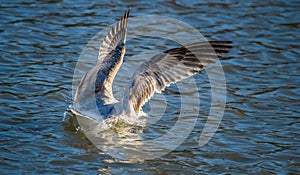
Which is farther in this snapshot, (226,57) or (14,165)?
(226,57)

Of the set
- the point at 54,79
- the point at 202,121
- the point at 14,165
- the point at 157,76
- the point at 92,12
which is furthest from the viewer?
the point at 92,12

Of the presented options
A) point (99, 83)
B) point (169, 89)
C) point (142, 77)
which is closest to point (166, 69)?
point (142, 77)

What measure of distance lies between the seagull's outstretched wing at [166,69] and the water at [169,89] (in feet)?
2.51

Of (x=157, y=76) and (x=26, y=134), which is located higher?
(x=157, y=76)

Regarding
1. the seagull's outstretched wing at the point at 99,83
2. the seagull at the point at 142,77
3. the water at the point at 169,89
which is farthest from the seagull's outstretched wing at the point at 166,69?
the water at the point at 169,89

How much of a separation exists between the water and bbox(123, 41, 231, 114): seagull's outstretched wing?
30.1 inches

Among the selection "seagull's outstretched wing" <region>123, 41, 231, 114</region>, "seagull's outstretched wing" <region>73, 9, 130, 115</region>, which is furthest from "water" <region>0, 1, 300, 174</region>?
"seagull's outstretched wing" <region>123, 41, 231, 114</region>

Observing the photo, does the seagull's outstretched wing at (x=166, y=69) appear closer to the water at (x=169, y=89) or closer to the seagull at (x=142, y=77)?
the seagull at (x=142, y=77)

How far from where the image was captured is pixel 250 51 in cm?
1043

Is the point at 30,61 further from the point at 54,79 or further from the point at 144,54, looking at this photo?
the point at 144,54

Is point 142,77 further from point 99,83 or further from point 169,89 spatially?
point 169,89

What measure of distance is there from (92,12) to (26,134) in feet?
14.8

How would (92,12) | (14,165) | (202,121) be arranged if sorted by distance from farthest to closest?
(92,12) → (202,121) → (14,165)

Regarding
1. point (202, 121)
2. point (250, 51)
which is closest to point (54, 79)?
point (202, 121)
